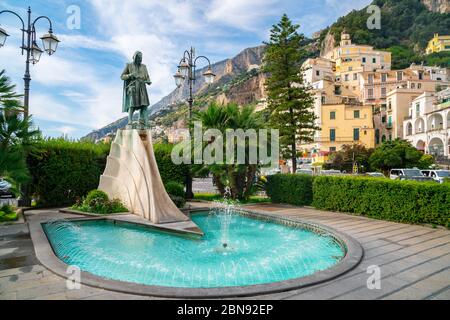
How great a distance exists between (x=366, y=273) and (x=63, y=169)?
1237 centimetres

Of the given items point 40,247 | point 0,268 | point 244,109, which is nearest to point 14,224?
point 40,247

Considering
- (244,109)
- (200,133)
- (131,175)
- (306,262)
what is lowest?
(306,262)

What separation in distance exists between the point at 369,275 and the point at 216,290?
99.1 inches

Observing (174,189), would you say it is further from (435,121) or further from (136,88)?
(435,121)

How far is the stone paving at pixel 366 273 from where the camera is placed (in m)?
3.89

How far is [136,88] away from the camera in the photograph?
434 inches

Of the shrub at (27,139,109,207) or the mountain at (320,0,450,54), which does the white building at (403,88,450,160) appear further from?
the shrub at (27,139,109,207)

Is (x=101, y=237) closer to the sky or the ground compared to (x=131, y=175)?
closer to the ground

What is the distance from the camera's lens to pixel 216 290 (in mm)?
4000

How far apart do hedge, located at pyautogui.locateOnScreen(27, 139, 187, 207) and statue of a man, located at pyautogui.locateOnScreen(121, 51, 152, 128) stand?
385cm

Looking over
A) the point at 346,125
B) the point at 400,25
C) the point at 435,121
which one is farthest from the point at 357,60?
the point at 400,25

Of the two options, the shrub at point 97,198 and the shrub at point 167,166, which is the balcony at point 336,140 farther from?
the shrub at point 97,198
